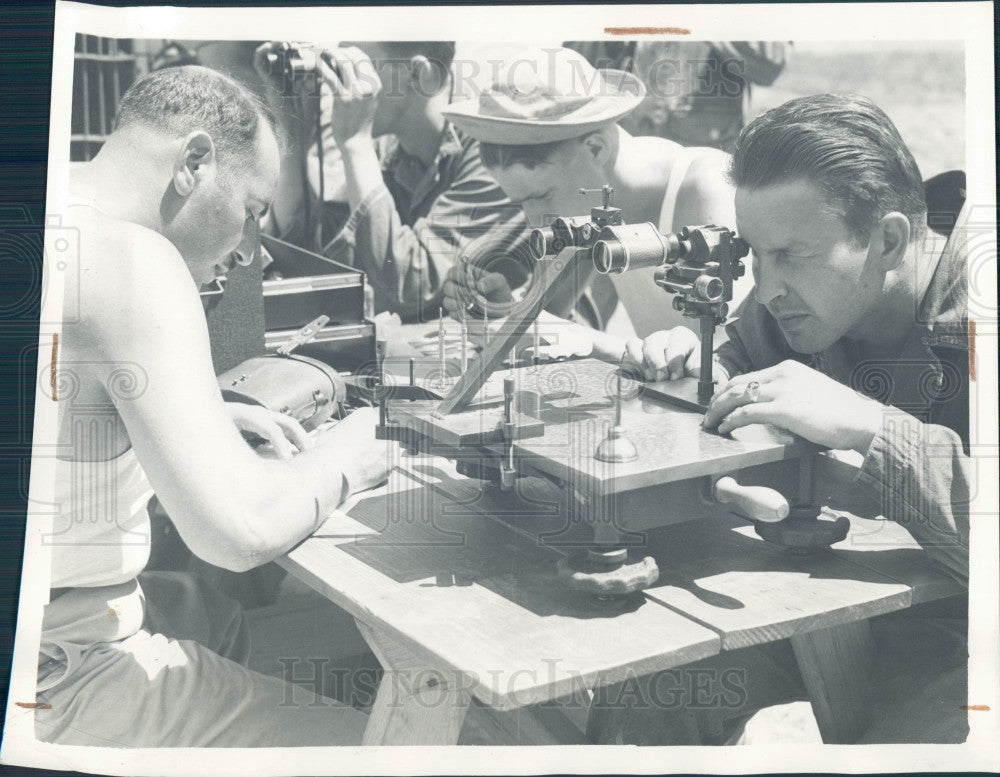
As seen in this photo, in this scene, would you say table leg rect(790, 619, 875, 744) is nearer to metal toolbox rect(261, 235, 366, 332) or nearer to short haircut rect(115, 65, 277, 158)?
metal toolbox rect(261, 235, 366, 332)

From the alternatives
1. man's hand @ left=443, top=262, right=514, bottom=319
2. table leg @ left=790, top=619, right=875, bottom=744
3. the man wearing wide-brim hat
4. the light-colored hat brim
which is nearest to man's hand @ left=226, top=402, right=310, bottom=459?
man's hand @ left=443, top=262, right=514, bottom=319

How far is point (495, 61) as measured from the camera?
5.46ft

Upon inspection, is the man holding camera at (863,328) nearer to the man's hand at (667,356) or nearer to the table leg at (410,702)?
the man's hand at (667,356)

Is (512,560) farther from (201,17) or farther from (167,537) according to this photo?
(201,17)

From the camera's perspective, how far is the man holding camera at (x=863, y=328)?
1.50 m

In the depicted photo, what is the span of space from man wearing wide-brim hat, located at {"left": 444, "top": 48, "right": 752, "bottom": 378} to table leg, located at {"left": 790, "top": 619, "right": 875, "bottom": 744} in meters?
0.53

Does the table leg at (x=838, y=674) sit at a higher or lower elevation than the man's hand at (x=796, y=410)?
lower

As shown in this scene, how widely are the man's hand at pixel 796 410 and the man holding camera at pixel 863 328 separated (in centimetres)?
10

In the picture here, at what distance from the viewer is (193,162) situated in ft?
4.91

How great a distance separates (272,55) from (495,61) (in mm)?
359

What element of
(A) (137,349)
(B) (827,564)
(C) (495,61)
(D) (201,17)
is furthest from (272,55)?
(B) (827,564)

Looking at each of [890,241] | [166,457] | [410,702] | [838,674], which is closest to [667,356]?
[890,241]

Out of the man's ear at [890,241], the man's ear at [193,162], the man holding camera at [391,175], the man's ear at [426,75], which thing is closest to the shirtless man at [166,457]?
the man's ear at [193,162]

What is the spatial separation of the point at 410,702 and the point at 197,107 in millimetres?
920
